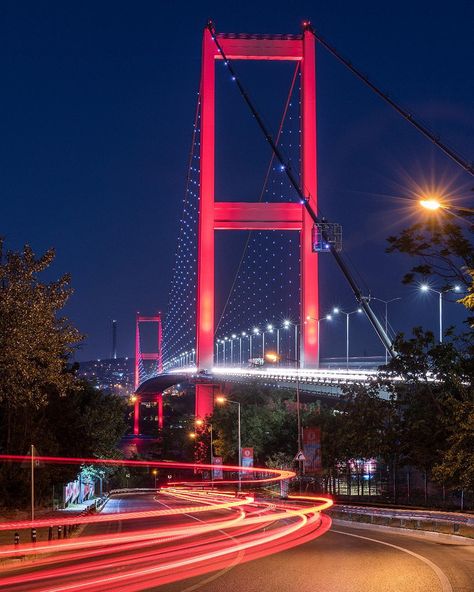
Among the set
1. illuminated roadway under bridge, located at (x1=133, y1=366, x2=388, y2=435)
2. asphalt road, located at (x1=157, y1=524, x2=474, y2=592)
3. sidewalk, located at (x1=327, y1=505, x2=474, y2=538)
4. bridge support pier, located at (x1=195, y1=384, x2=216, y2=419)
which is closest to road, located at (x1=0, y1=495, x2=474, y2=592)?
asphalt road, located at (x1=157, y1=524, x2=474, y2=592)

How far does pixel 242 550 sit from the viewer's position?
19062 millimetres

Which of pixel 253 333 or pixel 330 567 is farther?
pixel 253 333

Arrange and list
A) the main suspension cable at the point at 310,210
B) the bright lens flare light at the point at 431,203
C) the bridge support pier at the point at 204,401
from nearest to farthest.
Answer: the bright lens flare light at the point at 431,203, the main suspension cable at the point at 310,210, the bridge support pier at the point at 204,401

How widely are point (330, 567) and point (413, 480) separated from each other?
1023 inches

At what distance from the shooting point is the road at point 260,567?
13.0 m

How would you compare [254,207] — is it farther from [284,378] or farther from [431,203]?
[431,203]

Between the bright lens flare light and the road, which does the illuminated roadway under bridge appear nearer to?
the road

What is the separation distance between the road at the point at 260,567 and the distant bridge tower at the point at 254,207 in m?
43.4

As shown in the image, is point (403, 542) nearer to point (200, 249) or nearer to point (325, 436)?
point (325, 436)

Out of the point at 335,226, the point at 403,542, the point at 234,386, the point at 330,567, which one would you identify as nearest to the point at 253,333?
the point at 234,386

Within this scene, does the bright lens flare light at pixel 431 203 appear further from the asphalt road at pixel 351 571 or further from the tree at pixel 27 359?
the tree at pixel 27 359

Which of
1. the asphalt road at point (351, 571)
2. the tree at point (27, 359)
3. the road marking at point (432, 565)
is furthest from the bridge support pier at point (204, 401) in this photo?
the asphalt road at point (351, 571)

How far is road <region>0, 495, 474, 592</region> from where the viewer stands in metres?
13.0

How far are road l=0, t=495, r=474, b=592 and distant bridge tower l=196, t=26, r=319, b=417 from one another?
142 feet
